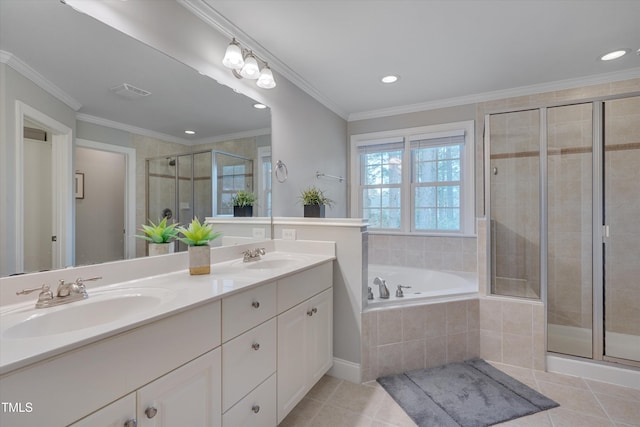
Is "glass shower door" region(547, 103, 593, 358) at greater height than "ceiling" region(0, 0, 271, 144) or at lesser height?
lesser

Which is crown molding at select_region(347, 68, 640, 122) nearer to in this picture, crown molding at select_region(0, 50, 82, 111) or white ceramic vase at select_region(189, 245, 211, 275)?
white ceramic vase at select_region(189, 245, 211, 275)

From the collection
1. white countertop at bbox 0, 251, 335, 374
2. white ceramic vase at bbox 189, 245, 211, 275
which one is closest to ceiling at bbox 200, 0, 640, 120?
white ceramic vase at bbox 189, 245, 211, 275

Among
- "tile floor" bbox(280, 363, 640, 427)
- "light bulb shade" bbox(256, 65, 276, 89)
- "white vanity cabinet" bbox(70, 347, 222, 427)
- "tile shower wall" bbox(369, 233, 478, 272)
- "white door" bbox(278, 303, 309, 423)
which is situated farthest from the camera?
"tile shower wall" bbox(369, 233, 478, 272)

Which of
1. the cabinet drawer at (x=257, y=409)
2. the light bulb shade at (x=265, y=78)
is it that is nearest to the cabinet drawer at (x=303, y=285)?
the cabinet drawer at (x=257, y=409)

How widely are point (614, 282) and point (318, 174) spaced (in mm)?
2576

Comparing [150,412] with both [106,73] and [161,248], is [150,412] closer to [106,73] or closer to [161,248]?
[161,248]

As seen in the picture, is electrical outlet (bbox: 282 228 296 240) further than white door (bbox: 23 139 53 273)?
Yes

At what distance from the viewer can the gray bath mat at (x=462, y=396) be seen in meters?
1.65

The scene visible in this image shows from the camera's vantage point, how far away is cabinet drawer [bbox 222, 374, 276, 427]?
116 cm

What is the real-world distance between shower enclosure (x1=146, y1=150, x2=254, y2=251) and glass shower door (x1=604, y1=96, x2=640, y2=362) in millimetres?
2794

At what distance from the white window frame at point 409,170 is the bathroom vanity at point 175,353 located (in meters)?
1.86

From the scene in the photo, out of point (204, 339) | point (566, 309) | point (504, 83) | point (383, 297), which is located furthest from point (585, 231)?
point (204, 339)

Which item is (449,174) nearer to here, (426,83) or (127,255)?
(426,83)

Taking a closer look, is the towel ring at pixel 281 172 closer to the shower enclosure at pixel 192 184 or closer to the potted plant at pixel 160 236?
the shower enclosure at pixel 192 184
